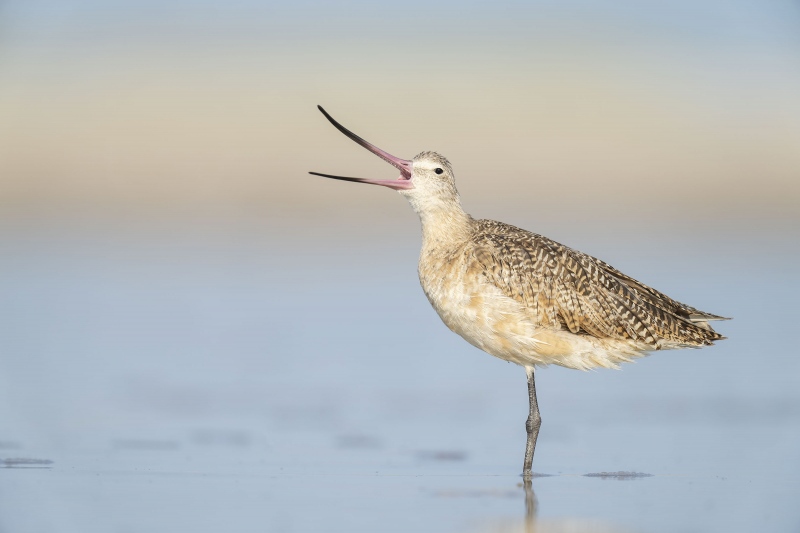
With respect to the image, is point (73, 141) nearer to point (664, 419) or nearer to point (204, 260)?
point (204, 260)

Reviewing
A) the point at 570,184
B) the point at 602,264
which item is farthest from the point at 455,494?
the point at 570,184

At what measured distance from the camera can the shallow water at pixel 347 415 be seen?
7566 millimetres

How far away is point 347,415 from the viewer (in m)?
10.1

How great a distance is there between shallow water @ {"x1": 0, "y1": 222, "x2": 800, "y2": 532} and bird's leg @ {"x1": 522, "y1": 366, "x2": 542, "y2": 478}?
0.48 feet

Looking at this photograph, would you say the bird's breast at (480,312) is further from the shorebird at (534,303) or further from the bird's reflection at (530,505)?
the bird's reflection at (530,505)

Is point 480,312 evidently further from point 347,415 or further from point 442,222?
point 347,415

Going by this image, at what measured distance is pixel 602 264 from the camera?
9.62 meters

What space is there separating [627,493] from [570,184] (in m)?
14.1

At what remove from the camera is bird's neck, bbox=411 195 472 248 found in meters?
9.51

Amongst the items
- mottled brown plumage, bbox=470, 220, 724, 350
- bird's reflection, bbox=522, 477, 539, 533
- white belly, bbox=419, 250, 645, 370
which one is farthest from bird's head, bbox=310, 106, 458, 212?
bird's reflection, bbox=522, 477, 539, 533

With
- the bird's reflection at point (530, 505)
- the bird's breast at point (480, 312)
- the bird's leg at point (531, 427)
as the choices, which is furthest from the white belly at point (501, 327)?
the bird's reflection at point (530, 505)

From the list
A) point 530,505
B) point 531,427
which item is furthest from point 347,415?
point 530,505

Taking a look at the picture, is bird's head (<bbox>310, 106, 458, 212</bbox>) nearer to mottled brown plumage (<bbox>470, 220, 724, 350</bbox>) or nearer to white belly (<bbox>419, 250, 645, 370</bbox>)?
mottled brown plumage (<bbox>470, 220, 724, 350</bbox>)

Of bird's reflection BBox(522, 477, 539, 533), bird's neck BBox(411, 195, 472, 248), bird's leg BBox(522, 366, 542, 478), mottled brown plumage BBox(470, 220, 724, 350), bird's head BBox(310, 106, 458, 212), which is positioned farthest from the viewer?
bird's head BBox(310, 106, 458, 212)
